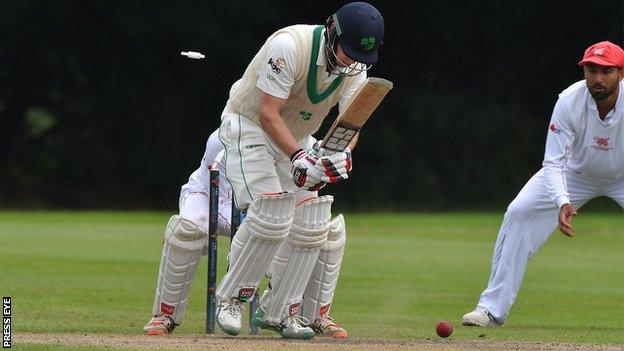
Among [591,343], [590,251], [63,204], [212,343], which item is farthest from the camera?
[63,204]

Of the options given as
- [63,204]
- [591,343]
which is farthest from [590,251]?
[63,204]

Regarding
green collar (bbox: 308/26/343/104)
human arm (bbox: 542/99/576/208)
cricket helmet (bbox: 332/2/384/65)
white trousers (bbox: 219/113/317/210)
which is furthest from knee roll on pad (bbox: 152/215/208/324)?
human arm (bbox: 542/99/576/208)

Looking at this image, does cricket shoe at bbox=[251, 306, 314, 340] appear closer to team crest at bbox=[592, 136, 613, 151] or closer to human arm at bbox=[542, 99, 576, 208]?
human arm at bbox=[542, 99, 576, 208]

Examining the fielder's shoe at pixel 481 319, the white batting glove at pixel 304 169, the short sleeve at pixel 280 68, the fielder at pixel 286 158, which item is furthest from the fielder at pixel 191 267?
the fielder's shoe at pixel 481 319

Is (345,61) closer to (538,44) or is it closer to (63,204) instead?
(63,204)

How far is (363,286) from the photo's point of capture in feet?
37.6

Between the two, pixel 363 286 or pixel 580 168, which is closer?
pixel 580 168

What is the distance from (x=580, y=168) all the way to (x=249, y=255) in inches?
99.9

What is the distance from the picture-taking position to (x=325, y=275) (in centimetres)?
709

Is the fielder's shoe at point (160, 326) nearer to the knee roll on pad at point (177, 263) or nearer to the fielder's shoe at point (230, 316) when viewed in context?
the knee roll on pad at point (177, 263)

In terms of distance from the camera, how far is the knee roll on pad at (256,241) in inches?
Result: 254

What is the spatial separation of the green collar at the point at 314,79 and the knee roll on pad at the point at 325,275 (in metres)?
0.65

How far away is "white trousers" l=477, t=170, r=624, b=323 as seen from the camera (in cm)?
832

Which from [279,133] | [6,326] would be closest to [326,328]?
[279,133]
